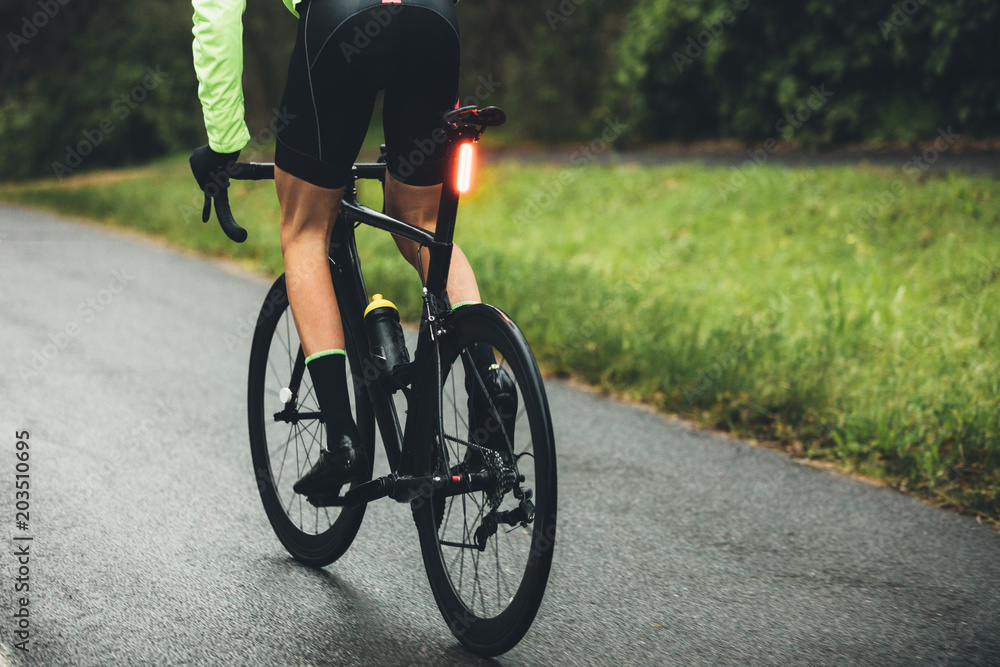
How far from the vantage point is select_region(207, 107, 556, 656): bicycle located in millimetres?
2348

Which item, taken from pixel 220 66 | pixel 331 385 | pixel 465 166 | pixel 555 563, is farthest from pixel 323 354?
pixel 555 563

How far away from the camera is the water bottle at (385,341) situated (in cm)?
269

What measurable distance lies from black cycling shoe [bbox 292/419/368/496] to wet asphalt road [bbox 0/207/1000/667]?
17.3 inches

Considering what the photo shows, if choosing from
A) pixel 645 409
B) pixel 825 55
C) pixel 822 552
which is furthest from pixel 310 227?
pixel 825 55

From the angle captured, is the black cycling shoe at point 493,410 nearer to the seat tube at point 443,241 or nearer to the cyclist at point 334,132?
the cyclist at point 334,132

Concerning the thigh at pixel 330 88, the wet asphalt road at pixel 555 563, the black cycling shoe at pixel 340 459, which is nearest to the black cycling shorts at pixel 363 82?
the thigh at pixel 330 88

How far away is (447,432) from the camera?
2629 millimetres

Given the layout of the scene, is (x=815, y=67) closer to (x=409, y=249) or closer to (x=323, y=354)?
(x=409, y=249)

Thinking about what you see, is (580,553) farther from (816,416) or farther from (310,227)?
(816,416)

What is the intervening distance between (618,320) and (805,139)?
8.36 meters

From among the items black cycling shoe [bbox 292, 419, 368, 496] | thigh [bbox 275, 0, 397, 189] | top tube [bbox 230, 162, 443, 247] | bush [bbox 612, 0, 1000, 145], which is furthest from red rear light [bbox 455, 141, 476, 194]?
bush [bbox 612, 0, 1000, 145]

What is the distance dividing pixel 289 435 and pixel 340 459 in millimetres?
764

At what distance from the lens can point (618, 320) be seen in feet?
21.2

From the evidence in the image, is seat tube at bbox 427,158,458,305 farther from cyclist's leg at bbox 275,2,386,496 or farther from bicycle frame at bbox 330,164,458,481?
cyclist's leg at bbox 275,2,386,496
